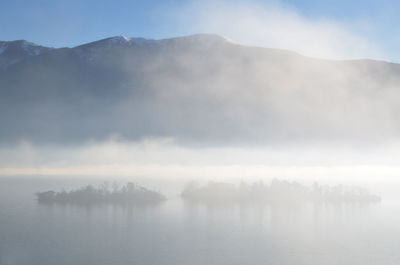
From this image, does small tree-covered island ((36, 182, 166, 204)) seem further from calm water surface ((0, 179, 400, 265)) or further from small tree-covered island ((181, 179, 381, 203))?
small tree-covered island ((181, 179, 381, 203))

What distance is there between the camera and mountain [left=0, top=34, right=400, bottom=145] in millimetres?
Result: 27219

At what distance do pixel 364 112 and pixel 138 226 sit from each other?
20.9m

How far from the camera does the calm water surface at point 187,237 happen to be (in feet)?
72.0

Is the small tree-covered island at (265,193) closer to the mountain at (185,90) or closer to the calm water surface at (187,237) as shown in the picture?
the calm water surface at (187,237)

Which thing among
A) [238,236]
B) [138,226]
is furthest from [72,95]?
[238,236]

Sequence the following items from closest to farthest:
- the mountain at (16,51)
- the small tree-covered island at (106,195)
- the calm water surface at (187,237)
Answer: the calm water surface at (187,237), the mountain at (16,51), the small tree-covered island at (106,195)

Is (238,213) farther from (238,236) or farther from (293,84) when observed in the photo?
(293,84)

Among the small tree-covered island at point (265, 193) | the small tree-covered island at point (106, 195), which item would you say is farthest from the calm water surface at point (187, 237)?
the small tree-covered island at point (265, 193)

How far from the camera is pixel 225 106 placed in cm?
2875

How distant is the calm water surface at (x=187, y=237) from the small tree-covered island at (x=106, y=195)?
4.50 meters

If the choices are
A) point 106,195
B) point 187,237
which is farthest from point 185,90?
point 106,195

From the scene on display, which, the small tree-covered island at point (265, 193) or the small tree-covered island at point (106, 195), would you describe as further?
the small tree-covered island at point (265, 193)

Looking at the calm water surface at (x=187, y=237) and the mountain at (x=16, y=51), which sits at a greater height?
the mountain at (x=16, y=51)

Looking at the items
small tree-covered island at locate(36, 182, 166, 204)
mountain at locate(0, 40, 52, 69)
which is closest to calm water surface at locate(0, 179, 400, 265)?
small tree-covered island at locate(36, 182, 166, 204)
